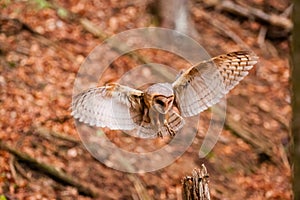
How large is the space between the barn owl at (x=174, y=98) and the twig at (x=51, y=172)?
399 cm

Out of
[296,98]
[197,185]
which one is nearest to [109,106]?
[197,185]

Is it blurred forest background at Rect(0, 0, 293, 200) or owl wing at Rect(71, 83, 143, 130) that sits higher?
owl wing at Rect(71, 83, 143, 130)

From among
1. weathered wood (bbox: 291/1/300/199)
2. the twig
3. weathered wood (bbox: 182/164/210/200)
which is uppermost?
weathered wood (bbox: 291/1/300/199)

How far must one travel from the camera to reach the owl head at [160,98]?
287 cm

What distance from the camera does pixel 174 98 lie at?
300 cm

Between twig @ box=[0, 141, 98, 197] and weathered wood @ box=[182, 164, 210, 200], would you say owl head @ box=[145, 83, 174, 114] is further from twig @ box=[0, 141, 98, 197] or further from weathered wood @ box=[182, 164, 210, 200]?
twig @ box=[0, 141, 98, 197]

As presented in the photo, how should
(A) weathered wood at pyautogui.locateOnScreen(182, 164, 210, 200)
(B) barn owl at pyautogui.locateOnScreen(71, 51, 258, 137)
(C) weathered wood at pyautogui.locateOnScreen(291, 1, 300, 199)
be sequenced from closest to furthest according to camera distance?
(B) barn owl at pyautogui.locateOnScreen(71, 51, 258, 137) < (C) weathered wood at pyautogui.locateOnScreen(291, 1, 300, 199) < (A) weathered wood at pyautogui.locateOnScreen(182, 164, 210, 200)

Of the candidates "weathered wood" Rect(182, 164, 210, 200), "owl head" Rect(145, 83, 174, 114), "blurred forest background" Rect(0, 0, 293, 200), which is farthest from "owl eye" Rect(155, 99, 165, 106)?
"blurred forest background" Rect(0, 0, 293, 200)

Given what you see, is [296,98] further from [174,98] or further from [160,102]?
[160,102]

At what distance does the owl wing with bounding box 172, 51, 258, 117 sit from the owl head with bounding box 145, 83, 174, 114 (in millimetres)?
119

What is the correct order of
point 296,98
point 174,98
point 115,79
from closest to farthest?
point 174,98, point 296,98, point 115,79

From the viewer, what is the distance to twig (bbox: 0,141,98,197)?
698 centimetres

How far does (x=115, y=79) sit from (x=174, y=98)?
15.2ft

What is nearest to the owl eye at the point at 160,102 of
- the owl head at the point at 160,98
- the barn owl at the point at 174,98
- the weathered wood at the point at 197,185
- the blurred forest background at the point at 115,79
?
the owl head at the point at 160,98
